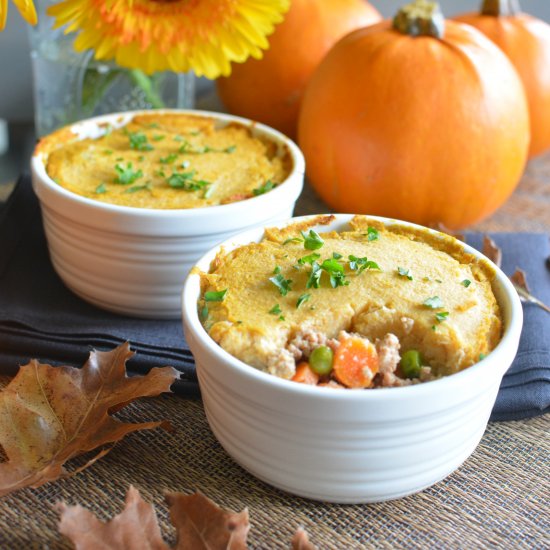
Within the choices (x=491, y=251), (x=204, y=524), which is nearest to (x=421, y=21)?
(x=491, y=251)

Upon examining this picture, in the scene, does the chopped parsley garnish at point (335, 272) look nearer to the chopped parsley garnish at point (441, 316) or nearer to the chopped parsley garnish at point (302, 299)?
the chopped parsley garnish at point (302, 299)

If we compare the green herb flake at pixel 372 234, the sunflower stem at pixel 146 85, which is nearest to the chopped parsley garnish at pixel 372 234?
the green herb flake at pixel 372 234

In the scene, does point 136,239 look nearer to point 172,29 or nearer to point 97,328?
point 97,328

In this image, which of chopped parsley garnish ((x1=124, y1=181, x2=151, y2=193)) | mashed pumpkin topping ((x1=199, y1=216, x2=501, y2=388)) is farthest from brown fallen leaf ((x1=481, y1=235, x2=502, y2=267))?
chopped parsley garnish ((x1=124, y1=181, x2=151, y2=193))

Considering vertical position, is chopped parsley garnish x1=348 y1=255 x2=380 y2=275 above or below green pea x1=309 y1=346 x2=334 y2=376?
above

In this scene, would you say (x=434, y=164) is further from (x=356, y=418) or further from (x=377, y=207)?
(x=356, y=418)

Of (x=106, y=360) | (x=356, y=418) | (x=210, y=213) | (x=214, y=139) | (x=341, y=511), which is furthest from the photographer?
(x=214, y=139)

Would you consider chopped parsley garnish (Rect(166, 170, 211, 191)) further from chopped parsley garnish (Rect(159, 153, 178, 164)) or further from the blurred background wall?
the blurred background wall

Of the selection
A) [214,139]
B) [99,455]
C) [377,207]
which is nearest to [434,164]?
[377,207]
